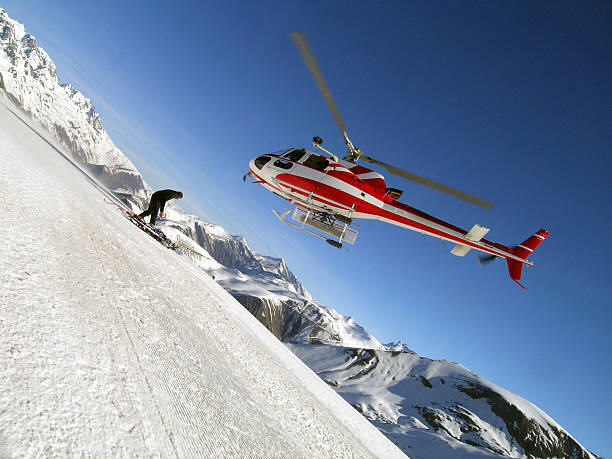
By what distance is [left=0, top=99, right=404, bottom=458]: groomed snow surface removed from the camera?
2166 millimetres

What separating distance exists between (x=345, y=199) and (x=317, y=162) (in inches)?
113

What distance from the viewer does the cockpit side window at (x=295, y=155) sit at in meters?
18.2

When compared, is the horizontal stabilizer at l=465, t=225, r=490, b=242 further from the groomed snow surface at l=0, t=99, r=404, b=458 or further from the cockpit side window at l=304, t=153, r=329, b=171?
the groomed snow surface at l=0, t=99, r=404, b=458

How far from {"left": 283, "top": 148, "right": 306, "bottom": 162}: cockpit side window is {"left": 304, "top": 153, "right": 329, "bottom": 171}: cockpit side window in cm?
59

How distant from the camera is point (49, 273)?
3.57 m

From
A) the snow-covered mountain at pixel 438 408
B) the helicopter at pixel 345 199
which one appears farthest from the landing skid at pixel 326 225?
the snow-covered mountain at pixel 438 408

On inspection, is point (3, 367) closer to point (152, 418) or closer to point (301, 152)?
point (152, 418)

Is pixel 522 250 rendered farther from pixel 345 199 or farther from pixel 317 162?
pixel 317 162

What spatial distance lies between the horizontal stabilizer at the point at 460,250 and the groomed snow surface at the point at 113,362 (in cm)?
1565

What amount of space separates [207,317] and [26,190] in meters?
3.99

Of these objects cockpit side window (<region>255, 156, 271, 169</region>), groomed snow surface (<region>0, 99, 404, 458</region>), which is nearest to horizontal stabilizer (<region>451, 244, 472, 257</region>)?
cockpit side window (<region>255, 156, 271, 169</region>)

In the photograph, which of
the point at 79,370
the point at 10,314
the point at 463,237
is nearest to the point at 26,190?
the point at 10,314

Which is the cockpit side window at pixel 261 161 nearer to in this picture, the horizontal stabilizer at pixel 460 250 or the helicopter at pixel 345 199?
the helicopter at pixel 345 199

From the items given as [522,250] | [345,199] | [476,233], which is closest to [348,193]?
[345,199]
